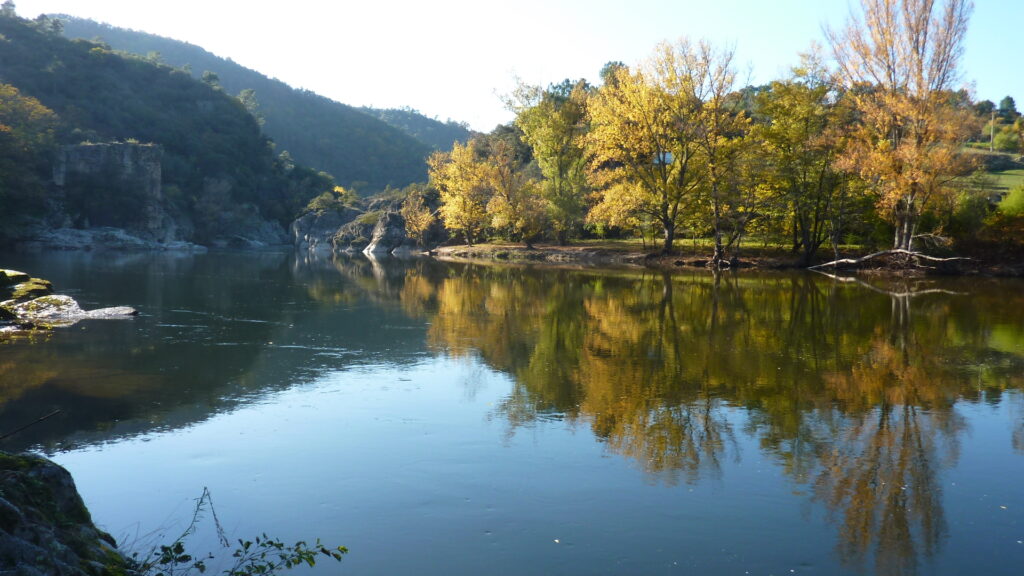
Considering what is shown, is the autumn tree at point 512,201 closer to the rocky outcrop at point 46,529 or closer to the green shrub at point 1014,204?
the green shrub at point 1014,204

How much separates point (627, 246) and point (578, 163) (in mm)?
8562

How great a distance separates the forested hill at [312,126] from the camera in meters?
155

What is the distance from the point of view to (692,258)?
43.1 metres

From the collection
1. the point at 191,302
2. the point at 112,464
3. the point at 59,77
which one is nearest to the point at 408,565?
the point at 112,464

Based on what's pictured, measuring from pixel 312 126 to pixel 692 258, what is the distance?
139 m

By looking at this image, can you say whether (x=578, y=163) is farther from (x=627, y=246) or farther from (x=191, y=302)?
(x=191, y=302)

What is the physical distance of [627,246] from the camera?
5038 cm

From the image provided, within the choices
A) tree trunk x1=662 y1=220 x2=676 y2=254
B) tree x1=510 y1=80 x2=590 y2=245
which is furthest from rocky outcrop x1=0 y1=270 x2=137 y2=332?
tree x1=510 y1=80 x2=590 y2=245

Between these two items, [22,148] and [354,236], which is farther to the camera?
[354,236]

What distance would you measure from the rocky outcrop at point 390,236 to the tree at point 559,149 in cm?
1860

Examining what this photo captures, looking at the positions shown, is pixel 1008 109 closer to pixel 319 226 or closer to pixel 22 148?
pixel 319 226

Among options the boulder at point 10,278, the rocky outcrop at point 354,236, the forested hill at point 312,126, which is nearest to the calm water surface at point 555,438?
the boulder at point 10,278

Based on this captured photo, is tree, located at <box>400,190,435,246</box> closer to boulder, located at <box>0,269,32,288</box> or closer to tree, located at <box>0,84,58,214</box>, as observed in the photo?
tree, located at <box>0,84,58,214</box>

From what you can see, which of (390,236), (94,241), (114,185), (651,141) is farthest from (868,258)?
(114,185)
